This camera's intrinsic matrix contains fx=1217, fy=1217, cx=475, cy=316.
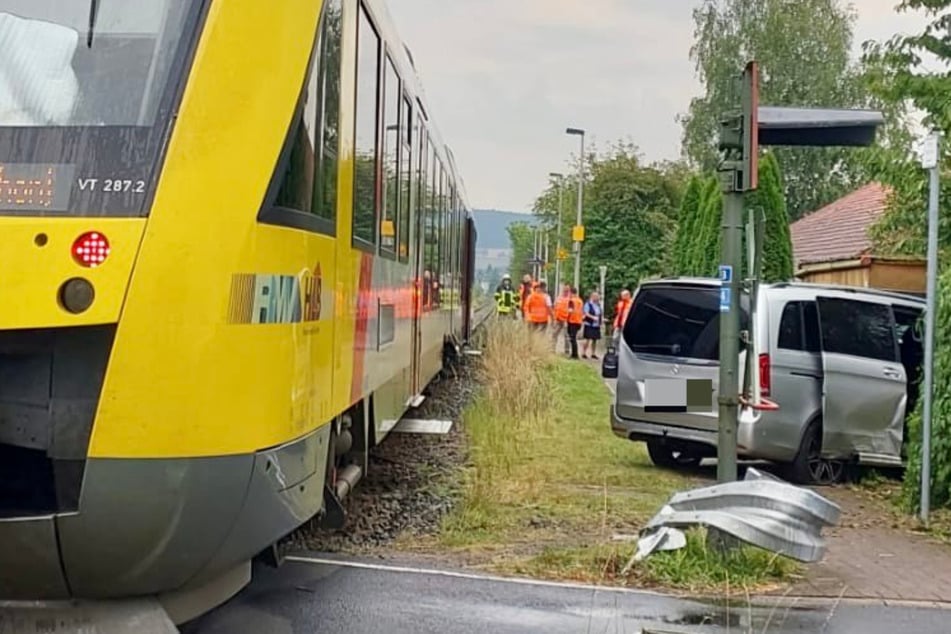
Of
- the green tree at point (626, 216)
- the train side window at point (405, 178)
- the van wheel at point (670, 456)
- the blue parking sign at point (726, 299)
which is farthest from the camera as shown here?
the green tree at point (626, 216)

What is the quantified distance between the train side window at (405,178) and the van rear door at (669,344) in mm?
2701

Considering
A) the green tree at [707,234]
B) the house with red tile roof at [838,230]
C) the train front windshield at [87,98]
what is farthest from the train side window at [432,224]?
the house with red tile roof at [838,230]

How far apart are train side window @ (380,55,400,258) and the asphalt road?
6.86 feet

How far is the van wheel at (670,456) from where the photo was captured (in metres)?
11.9

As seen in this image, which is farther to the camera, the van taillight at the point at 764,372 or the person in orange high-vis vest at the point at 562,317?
the person in orange high-vis vest at the point at 562,317

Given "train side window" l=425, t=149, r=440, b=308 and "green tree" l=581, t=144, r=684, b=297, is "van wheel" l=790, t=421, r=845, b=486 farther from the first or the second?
"green tree" l=581, t=144, r=684, b=297

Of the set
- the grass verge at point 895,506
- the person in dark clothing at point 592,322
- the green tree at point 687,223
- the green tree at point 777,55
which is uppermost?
the green tree at point 777,55

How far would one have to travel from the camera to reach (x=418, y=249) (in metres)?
11.3

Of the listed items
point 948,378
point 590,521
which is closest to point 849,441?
point 948,378

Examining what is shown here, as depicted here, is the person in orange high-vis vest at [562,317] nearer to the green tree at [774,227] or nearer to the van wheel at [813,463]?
the green tree at [774,227]

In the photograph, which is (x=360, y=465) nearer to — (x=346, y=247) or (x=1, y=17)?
(x=346, y=247)

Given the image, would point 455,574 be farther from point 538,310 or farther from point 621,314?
point 538,310

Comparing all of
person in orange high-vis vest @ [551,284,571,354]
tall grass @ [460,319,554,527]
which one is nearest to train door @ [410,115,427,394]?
tall grass @ [460,319,554,527]

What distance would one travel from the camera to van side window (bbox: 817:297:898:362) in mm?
10914
